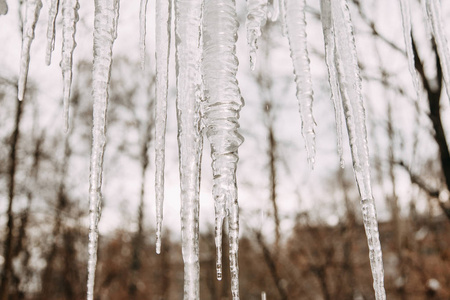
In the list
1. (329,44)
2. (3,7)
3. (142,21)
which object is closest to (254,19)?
(329,44)

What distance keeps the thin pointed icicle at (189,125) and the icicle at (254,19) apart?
0.24 m

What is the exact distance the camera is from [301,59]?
168cm

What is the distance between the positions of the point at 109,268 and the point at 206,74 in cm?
1105

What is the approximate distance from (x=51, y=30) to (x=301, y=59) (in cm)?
91

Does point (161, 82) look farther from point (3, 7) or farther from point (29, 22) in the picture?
point (3, 7)

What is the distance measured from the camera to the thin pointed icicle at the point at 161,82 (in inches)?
61.3

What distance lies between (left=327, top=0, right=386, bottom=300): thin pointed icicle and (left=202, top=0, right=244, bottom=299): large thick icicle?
1.39 feet

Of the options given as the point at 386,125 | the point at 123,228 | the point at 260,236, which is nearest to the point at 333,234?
the point at 260,236

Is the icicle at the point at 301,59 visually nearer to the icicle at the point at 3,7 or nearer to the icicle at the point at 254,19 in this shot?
the icicle at the point at 254,19

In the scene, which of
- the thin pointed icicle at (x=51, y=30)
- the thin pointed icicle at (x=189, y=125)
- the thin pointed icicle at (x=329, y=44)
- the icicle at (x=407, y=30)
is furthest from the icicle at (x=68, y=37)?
the icicle at (x=407, y=30)

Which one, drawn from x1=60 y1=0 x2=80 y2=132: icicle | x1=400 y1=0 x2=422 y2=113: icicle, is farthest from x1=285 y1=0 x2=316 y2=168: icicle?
x1=60 y1=0 x2=80 y2=132: icicle

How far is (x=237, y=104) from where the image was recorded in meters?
1.41

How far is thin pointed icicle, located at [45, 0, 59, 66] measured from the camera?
1.59 metres

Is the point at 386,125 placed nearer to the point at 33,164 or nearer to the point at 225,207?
the point at 225,207
